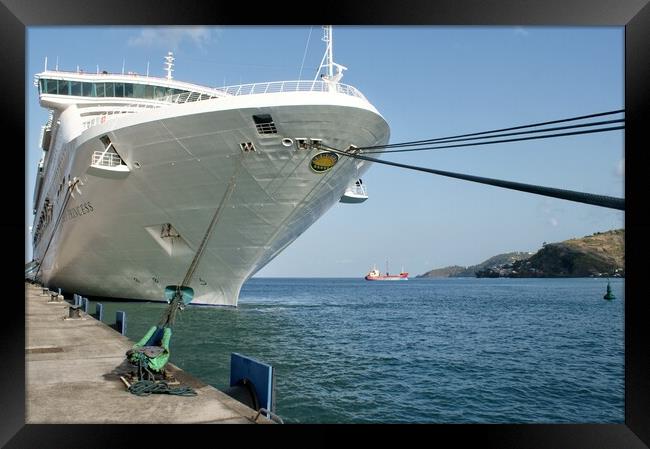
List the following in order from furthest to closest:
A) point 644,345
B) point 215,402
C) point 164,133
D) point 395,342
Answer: point 395,342 → point 164,133 → point 215,402 → point 644,345

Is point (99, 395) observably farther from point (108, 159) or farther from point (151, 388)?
point (108, 159)

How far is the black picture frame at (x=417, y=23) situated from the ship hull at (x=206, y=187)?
7702 millimetres

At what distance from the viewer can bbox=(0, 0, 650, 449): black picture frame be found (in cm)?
545

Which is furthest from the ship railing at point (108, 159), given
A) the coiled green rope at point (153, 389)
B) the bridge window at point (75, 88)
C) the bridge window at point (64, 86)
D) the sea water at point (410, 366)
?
the coiled green rope at point (153, 389)

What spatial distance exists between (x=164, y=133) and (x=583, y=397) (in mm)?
12452

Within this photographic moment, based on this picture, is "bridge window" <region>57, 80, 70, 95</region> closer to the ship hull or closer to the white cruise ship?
the white cruise ship

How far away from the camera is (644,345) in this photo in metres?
5.64

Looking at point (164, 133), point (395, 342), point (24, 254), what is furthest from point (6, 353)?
point (395, 342)

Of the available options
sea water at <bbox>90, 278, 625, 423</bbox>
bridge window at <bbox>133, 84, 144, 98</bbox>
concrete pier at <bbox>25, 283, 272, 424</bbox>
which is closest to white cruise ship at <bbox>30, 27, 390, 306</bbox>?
bridge window at <bbox>133, 84, 144, 98</bbox>

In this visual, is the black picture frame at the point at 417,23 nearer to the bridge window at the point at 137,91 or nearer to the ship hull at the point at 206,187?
the ship hull at the point at 206,187

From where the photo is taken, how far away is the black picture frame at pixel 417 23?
5.45 m

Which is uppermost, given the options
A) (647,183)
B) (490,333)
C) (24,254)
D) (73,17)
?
(73,17)

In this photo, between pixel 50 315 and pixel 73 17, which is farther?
pixel 50 315

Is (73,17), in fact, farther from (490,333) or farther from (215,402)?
(490,333)
